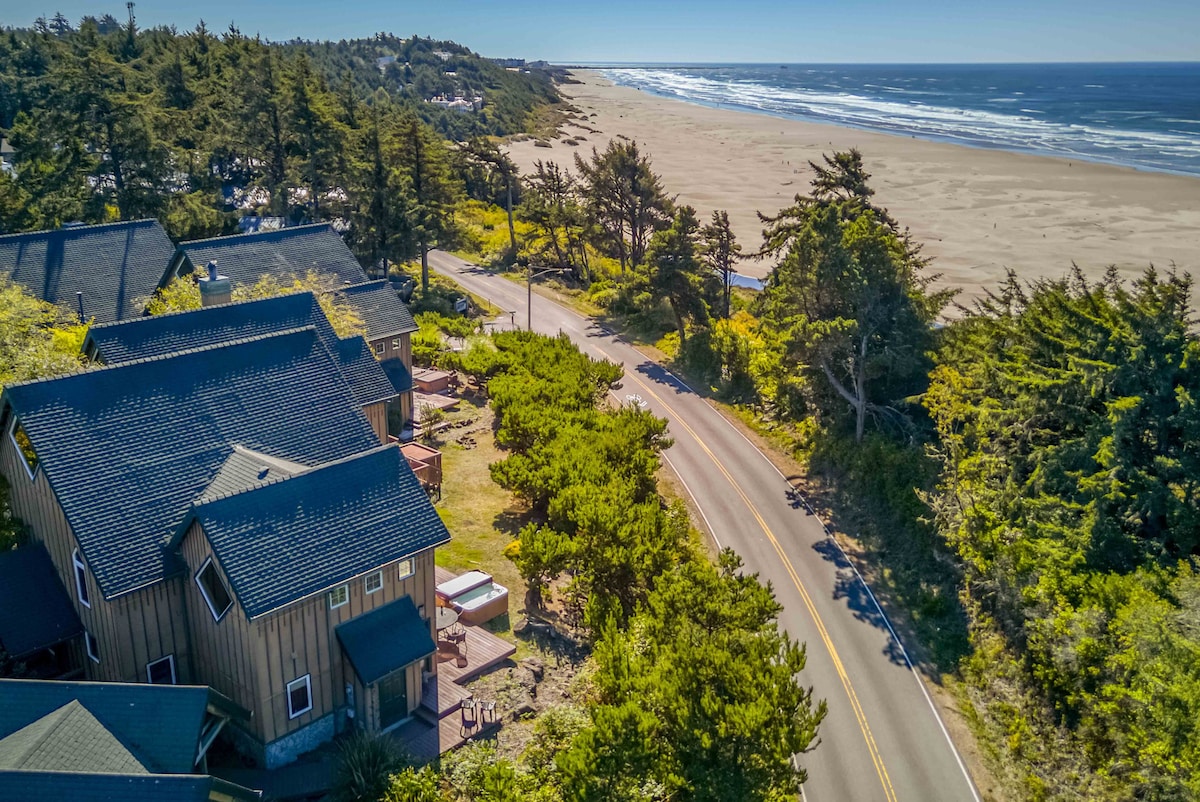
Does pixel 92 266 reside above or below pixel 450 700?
above

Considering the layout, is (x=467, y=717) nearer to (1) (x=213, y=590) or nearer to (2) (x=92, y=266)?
(1) (x=213, y=590)

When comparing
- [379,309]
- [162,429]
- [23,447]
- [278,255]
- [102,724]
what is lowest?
[102,724]

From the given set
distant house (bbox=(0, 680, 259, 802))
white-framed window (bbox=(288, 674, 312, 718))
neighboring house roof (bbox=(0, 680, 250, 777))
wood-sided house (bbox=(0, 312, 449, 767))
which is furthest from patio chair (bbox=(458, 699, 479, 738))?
neighboring house roof (bbox=(0, 680, 250, 777))

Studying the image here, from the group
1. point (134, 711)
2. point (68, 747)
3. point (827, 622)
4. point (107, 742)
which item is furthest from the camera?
point (827, 622)

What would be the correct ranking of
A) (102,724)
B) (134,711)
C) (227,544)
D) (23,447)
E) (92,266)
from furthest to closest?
(92,266) < (23,447) < (227,544) < (134,711) < (102,724)

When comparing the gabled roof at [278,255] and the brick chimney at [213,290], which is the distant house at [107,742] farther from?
the gabled roof at [278,255]

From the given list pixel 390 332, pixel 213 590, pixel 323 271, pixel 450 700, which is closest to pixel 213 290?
pixel 390 332

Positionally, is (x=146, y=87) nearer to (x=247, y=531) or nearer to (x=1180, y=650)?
(x=247, y=531)
